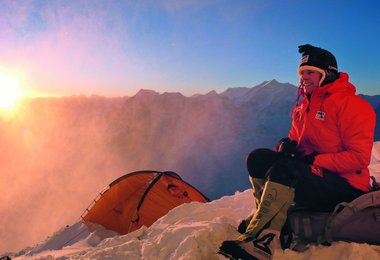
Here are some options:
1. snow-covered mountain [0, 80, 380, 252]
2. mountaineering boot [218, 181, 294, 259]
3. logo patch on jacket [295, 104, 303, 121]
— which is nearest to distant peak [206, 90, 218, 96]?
snow-covered mountain [0, 80, 380, 252]

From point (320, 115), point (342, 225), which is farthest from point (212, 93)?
point (342, 225)

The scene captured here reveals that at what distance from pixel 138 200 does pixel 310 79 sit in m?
7.92

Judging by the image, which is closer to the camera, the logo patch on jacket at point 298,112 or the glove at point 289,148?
the glove at point 289,148

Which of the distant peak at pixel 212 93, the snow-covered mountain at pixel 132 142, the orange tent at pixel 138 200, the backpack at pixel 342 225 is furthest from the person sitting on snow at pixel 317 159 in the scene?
the distant peak at pixel 212 93

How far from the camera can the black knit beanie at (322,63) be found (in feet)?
13.2

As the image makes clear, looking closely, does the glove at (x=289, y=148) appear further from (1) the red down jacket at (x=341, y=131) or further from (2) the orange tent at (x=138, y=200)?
(2) the orange tent at (x=138, y=200)

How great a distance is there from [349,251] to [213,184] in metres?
88.1

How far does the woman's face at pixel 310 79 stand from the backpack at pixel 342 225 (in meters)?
1.39

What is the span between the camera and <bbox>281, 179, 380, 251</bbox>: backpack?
12.0 ft

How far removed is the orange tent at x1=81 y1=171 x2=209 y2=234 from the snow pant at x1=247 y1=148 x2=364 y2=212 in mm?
7267

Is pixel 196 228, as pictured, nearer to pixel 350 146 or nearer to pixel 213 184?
pixel 350 146

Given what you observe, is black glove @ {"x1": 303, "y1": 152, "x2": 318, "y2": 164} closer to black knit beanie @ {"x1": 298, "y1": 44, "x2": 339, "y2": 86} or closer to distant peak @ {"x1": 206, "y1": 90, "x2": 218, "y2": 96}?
black knit beanie @ {"x1": 298, "y1": 44, "x2": 339, "y2": 86}

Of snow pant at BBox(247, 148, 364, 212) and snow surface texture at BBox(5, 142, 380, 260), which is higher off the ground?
snow pant at BBox(247, 148, 364, 212)

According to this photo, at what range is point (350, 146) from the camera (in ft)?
12.0
